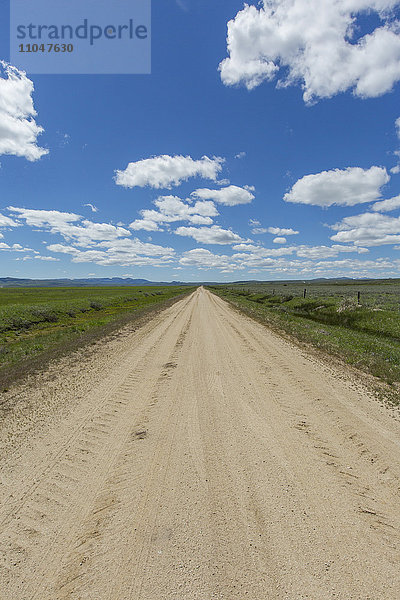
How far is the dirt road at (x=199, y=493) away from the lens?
9.59 ft

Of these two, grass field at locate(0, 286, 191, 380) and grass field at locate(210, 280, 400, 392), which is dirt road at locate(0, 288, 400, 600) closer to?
grass field at locate(210, 280, 400, 392)

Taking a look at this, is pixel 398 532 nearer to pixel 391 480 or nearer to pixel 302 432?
pixel 391 480

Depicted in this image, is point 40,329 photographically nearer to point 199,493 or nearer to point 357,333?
point 199,493

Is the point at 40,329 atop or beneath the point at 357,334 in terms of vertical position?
beneath

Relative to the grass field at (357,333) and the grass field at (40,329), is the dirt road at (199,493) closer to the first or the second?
the grass field at (357,333)

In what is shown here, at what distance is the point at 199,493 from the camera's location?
4137 mm

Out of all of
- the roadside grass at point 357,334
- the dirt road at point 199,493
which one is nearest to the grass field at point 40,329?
the dirt road at point 199,493

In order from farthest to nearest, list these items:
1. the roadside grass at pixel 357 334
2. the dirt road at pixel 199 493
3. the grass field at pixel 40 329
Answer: the grass field at pixel 40 329
the roadside grass at pixel 357 334
the dirt road at pixel 199 493

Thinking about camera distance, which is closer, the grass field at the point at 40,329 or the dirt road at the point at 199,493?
the dirt road at the point at 199,493

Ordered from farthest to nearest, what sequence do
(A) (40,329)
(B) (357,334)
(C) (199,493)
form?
1. (A) (40,329)
2. (B) (357,334)
3. (C) (199,493)

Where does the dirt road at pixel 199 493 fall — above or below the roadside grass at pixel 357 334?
below

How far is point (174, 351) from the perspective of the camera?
40.8ft

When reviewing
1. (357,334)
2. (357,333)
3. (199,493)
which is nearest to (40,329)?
(199,493)

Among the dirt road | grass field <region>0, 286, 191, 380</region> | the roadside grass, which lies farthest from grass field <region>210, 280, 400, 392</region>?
grass field <region>0, 286, 191, 380</region>
